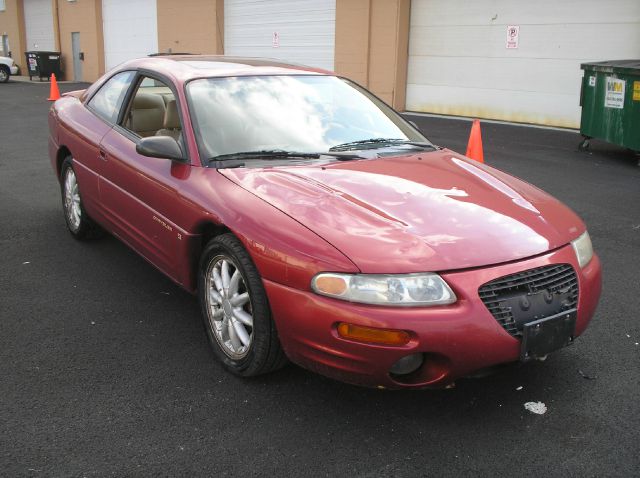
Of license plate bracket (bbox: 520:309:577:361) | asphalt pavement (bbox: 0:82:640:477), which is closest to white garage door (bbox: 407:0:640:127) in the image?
asphalt pavement (bbox: 0:82:640:477)

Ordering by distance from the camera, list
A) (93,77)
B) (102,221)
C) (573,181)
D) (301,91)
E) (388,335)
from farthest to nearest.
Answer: (93,77) → (573,181) → (102,221) → (301,91) → (388,335)

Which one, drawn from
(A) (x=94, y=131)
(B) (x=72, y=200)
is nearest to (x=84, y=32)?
(B) (x=72, y=200)

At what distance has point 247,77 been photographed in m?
4.20

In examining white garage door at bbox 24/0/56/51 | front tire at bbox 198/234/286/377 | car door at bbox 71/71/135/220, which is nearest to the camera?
front tire at bbox 198/234/286/377

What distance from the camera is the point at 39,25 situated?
32.0m

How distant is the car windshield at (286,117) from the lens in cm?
380

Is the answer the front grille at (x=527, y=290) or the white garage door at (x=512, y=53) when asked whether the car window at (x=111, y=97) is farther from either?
the white garage door at (x=512, y=53)

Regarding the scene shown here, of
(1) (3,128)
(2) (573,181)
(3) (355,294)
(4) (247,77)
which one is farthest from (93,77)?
(3) (355,294)

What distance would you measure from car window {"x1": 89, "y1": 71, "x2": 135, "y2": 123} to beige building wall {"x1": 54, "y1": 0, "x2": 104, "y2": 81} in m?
24.7

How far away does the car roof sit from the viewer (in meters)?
4.21

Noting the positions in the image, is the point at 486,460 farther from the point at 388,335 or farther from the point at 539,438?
the point at 388,335

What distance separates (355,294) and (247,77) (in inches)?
78.9

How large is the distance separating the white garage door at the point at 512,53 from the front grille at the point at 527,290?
11679 millimetres

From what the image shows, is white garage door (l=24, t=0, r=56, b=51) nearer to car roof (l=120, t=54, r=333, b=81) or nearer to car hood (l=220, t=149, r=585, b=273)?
car roof (l=120, t=54, r=333, b=81)
